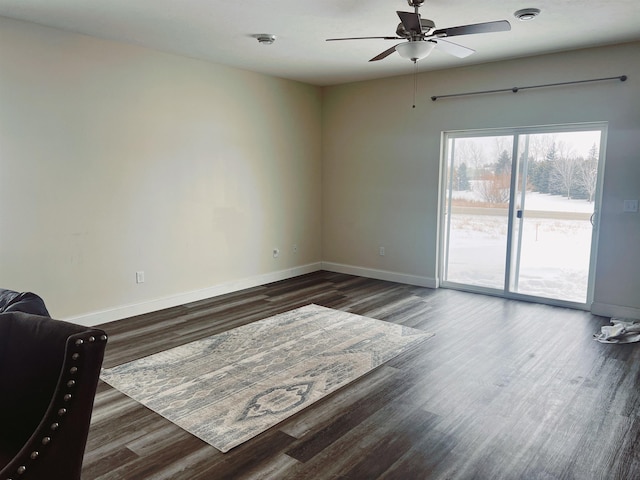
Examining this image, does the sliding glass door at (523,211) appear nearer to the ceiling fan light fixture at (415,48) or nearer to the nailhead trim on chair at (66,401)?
the ceiling fan light fixture at (415,48)

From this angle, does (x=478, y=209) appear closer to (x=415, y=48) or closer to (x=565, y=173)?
(x=565, y=173)

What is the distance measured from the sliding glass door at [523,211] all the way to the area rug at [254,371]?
187cm

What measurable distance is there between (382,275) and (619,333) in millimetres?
3008

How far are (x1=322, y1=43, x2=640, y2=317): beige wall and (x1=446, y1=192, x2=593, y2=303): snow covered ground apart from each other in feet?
0.84

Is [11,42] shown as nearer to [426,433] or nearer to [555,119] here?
[426,433]

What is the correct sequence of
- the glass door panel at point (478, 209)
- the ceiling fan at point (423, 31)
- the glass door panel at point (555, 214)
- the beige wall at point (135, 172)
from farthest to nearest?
the glass door panel at point (478, 209) < the glass door panel at point (555, 214) < the beige wall at point (135, 172) < the ceiling fan at point (423, 31)

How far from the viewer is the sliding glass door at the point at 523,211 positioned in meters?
4.93

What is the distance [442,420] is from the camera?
2748 millimetres

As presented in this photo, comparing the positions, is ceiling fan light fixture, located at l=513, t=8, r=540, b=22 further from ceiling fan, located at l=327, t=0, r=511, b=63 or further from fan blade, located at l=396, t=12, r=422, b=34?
fan blade, located at l=396, t=12, r=422, b=34

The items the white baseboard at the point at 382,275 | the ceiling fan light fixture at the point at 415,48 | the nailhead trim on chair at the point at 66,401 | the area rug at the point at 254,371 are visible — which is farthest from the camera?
the white baseboard at the point at 382,275

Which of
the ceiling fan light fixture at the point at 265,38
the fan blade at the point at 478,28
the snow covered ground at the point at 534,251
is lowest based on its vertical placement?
the snow covered ground at the point at 534,251

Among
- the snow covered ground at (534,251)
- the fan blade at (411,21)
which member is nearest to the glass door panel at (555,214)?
the snow covered ground at (534,251)

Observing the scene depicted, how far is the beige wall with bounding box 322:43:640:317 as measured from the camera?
4.55 m

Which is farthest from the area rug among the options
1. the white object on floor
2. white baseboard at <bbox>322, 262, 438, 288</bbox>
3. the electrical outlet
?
the electrical outlet
